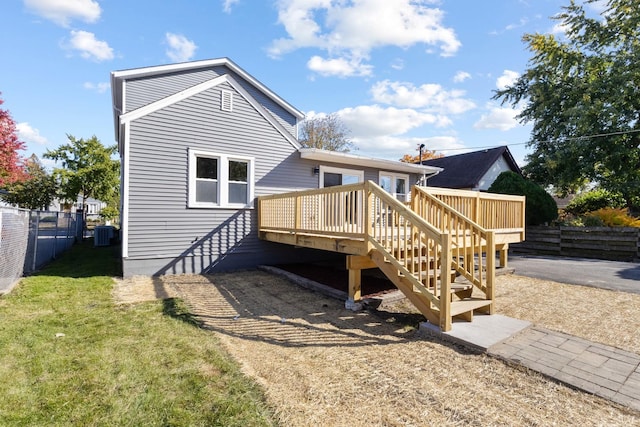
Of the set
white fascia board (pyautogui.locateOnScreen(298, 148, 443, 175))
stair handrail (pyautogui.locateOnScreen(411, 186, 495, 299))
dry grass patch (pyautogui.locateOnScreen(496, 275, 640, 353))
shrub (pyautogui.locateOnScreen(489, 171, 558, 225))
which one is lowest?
dry grass patch (pyautogui.locateOnScreen(496, 275, 640, 353))

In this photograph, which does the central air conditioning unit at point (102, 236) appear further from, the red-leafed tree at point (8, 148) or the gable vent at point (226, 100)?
the gable vent at point (226, 100)

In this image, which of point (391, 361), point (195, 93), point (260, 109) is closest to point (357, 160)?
point (260, 109)

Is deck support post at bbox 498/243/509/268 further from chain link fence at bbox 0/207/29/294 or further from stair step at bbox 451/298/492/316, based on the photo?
chain link fence at bbox 0/207/29/294

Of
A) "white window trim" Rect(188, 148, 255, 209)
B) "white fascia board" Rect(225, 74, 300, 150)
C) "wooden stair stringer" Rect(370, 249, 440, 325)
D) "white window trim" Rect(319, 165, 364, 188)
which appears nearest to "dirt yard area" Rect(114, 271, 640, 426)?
"wooden stair stringer" Rect(370, 249, 440, 325)

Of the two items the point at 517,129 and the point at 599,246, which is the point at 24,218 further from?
the point at 517,129

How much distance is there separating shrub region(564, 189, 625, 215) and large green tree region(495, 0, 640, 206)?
0.35 m

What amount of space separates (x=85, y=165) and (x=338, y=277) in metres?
19.6

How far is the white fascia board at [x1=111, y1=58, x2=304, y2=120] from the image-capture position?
9.04 m

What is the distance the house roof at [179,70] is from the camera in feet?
29.8

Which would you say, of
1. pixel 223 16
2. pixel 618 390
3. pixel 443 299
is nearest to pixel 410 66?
pixel 223 16

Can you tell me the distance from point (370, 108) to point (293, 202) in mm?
38100

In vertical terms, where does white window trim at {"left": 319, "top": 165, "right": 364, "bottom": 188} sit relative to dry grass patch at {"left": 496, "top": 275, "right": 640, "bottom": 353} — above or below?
above

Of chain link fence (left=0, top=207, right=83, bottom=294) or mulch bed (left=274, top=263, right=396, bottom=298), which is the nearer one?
chain link fence (left=0, top=207, right=83, bottom=294)

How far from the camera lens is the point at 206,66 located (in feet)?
34.3
